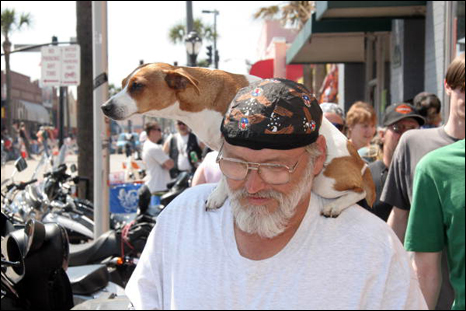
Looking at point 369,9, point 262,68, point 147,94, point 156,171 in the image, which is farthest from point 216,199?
point 262,68

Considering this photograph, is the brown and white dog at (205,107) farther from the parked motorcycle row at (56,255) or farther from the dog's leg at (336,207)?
the parked motorcycle row at (56,255)

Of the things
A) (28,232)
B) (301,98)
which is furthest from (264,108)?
(28,232)

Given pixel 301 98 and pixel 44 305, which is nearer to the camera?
pixel 301 98

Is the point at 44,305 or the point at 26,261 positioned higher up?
the point at 26,261

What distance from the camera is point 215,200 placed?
7.50 feet

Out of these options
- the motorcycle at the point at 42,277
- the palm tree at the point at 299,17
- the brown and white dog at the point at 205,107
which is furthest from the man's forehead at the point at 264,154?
the palm tree at the point at 299,17

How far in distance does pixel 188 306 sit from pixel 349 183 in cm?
107

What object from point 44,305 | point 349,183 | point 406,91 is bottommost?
point 44,305

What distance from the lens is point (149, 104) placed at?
3377mm

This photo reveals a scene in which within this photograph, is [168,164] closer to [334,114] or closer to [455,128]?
[334,114]

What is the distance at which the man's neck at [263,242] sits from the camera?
2.08 m

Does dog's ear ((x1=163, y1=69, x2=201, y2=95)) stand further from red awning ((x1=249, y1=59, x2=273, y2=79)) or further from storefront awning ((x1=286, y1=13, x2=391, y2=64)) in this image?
red awning ((x1=249, y1=59, x2=273, y2=79))

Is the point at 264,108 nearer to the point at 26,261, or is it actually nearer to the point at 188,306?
the point at 188,306

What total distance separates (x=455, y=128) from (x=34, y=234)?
2.50 metres
